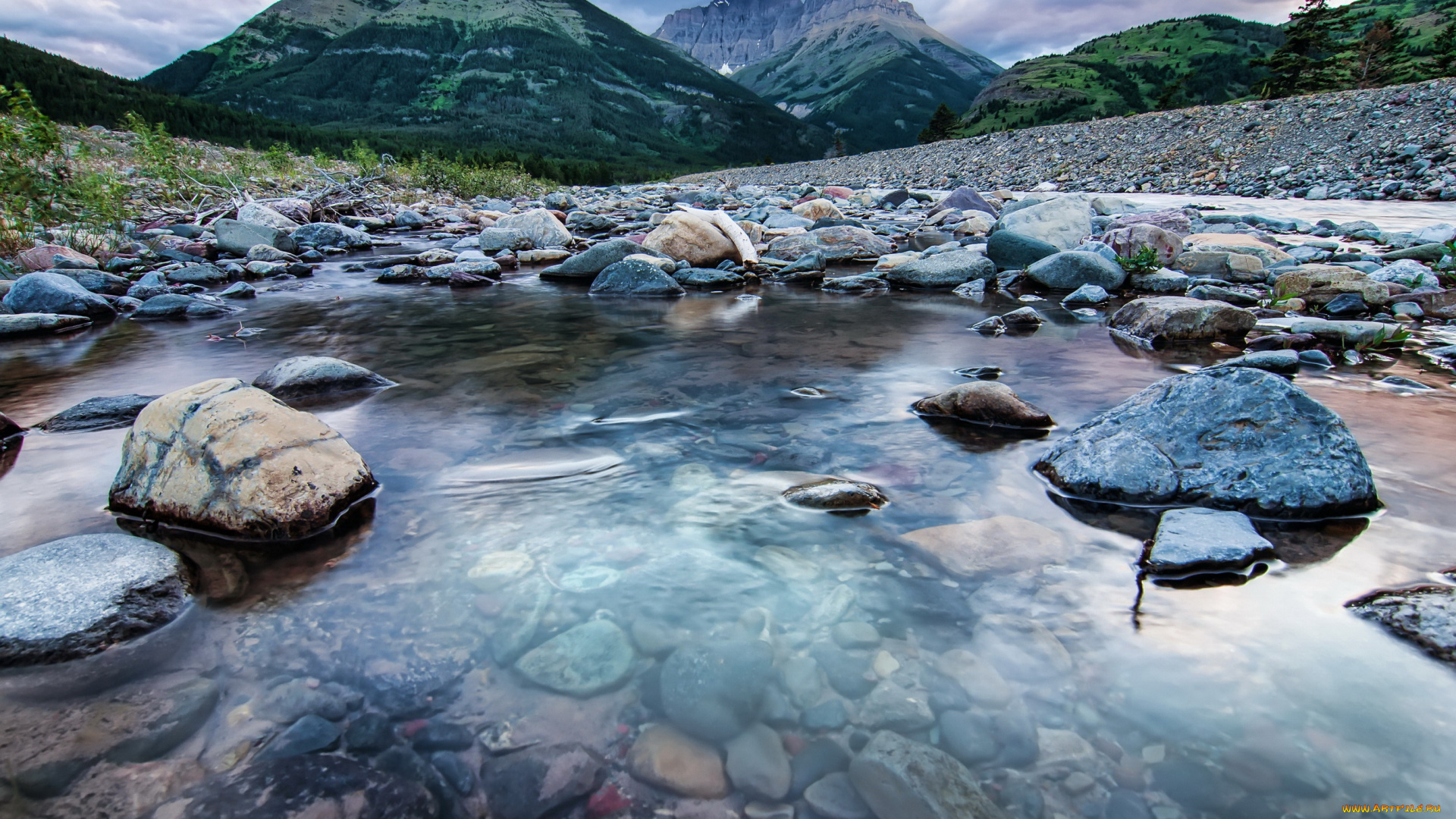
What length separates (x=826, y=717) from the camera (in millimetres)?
1783

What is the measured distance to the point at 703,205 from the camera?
23969 mm

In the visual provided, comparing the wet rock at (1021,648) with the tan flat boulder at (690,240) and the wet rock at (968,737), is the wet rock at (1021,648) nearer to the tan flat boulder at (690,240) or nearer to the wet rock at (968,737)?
the wet rock at (968,737)

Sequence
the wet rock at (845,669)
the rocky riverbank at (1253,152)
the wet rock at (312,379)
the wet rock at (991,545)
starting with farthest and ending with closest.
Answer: the rocky riverbank at (1253,152) < the wet rock at (312,379) < the wet rock at (991,545) < the wet rock at (845,669)

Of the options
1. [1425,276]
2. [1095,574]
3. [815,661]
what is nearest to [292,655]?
[815,661]

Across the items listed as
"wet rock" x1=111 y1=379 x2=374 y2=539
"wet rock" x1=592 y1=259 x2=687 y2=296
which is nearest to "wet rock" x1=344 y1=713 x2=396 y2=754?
"wet rock" x1=111 y1=379 x2=374 y2=539

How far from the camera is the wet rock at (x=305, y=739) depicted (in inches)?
65.7

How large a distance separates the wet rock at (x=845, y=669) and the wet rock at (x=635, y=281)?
7263mm

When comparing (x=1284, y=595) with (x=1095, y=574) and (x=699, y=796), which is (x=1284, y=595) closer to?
(x=1095, y=574)

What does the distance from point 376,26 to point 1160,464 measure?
212 meters

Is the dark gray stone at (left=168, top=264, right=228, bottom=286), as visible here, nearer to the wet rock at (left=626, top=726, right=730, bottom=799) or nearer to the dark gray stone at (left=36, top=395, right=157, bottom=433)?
the dark gray stone at (left=36, top=395, right=157, bottom=433)

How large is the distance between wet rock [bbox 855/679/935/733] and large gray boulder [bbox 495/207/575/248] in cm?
1233

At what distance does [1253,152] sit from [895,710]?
26.2m

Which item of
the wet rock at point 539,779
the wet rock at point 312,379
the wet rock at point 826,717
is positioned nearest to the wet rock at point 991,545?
the wet rock at point 826,717

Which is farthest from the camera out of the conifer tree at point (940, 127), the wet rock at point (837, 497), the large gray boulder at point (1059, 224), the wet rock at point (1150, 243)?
the conifer tree at point (940, 127)
